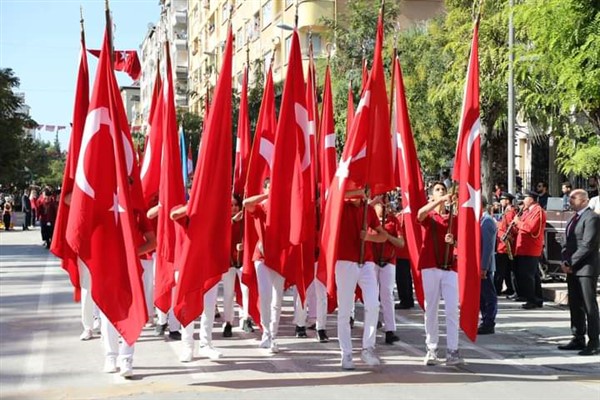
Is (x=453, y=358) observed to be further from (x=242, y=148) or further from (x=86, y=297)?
(x=242, y=148)

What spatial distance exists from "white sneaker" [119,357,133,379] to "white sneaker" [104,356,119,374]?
0.30 m

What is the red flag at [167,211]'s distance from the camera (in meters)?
9.04

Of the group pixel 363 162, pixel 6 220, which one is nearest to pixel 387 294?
pixel 363 162

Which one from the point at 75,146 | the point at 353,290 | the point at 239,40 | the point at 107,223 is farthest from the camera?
the point at 239,40

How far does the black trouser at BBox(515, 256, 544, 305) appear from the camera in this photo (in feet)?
43.3

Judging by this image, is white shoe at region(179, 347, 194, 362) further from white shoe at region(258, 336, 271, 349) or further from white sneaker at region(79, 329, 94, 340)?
white sneaker at region(79, 329, 94, 340)

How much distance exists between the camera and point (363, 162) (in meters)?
8.69

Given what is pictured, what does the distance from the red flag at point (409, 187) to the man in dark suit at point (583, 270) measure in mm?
1939

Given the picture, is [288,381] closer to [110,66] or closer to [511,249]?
[110,66]

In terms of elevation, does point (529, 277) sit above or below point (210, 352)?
above

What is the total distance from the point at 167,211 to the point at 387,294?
3.13 m

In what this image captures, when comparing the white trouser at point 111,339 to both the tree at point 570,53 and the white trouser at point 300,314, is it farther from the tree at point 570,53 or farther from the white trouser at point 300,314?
the tree at point 570,53

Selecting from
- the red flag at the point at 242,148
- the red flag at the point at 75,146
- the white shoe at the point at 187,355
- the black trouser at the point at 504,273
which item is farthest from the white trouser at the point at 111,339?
the black trouser at the point at 504,273

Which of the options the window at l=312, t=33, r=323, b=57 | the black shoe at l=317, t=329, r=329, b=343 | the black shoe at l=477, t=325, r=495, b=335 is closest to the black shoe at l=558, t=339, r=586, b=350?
the black shoe at l=477, t=325, r=495, b=335
